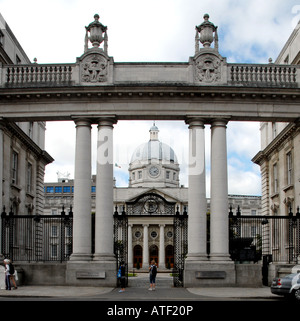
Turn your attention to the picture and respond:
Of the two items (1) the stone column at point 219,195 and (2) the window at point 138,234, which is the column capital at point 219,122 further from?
(2) the window at point 138,234

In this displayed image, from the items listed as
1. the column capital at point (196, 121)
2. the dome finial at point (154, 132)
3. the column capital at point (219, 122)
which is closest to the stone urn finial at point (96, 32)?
the column capital at point (196, 121)

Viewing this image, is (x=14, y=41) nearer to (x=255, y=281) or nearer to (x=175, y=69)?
(x=175, y=69)

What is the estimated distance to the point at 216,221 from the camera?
29.8 metres

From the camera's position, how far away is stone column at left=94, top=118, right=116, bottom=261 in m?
29.6

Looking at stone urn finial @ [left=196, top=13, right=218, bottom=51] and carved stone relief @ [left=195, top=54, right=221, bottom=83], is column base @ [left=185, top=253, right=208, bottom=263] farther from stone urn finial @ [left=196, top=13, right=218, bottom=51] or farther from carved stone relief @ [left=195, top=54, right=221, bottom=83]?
stone urn finial @ [left=196, top=13, right=218, bottom=51]

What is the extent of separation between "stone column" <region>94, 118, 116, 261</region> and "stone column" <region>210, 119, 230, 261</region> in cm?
572

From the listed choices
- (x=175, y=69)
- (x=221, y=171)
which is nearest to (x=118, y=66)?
(x=175, y=69)

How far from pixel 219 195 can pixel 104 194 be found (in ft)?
21.2

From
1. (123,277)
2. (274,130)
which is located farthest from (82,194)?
(274,130)

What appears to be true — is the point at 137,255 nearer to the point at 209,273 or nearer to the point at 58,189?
the point at 58,189

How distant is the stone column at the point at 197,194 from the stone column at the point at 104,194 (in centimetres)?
446

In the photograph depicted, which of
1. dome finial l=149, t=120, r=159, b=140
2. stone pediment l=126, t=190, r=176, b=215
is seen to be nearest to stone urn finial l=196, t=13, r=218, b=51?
stone pediment l=126, t=190, r=176, b=215

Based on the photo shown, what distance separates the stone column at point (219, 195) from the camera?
2962cm

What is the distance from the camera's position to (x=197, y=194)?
29.9 meters
